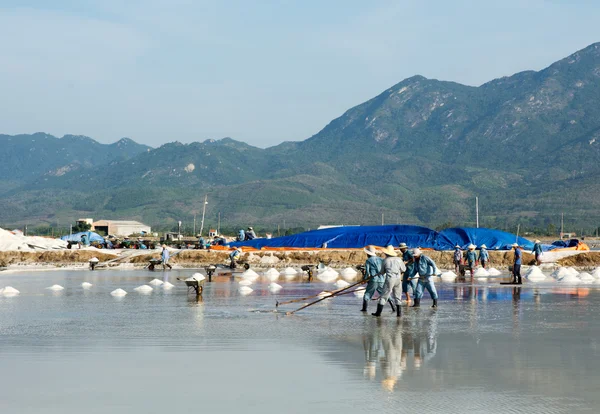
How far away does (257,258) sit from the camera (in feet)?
185

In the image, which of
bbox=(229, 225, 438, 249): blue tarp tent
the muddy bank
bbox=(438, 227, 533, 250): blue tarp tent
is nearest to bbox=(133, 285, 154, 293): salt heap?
the muddy bank

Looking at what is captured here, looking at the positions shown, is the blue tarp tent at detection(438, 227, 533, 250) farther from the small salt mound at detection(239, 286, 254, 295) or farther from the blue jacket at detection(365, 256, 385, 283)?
the blue jacket at detection(365, 256, 385, 283)

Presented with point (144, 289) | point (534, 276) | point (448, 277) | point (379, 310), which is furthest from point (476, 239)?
point (379, 310)

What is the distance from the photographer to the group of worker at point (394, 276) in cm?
2114

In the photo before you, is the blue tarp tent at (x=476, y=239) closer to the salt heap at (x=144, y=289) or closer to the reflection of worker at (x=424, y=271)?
the salt heap at (x=144, y=289)

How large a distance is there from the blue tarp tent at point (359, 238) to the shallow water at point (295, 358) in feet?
114

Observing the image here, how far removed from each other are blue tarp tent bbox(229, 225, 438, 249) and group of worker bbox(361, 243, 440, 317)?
3510 cm

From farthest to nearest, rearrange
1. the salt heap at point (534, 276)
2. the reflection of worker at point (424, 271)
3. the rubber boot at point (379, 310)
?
the salt heap at point (534, 276) → the reflection of worker at point (424, 271) → the rubber boot at point (379, 310)

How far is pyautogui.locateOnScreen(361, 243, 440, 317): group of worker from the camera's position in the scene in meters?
21.1

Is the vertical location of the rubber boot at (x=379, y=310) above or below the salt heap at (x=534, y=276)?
below

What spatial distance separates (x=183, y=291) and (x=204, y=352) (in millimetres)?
15665

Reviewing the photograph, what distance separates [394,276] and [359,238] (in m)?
42.0

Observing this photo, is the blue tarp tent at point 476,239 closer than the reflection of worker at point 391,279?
No

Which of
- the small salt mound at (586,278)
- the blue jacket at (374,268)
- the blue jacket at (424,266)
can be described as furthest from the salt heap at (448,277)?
the blue jacket at (374,268)
